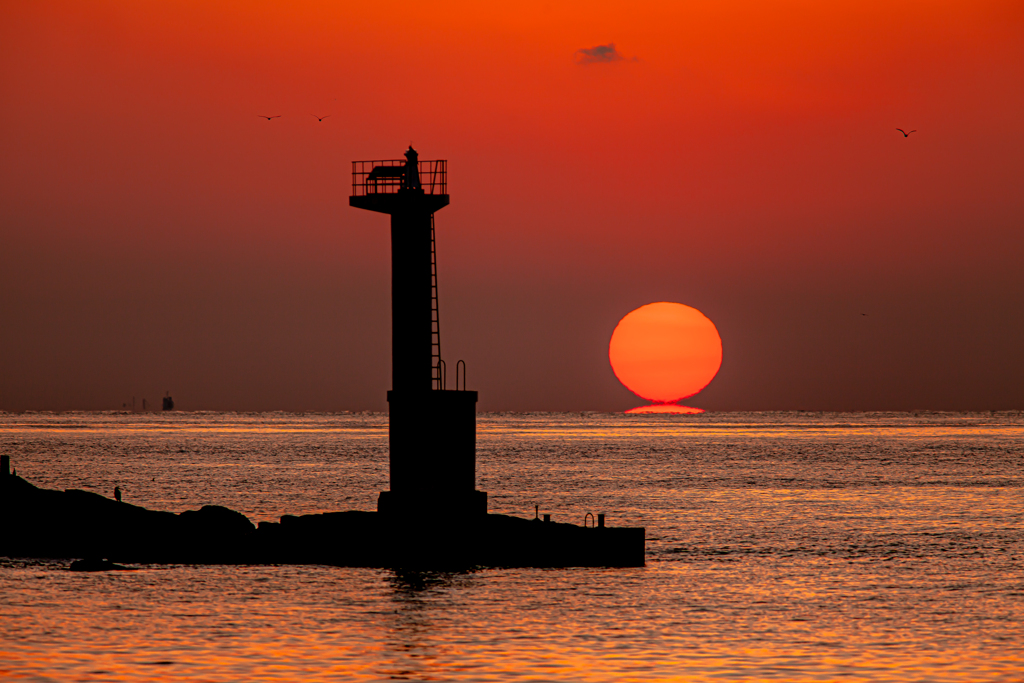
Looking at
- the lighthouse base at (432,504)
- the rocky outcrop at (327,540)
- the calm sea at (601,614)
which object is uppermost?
the lighthouse base at (432,504)

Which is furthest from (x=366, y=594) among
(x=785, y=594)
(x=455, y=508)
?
(x=785, y=594)

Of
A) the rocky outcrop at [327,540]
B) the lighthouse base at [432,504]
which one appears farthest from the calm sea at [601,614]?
the lighthouse base at [432,504]

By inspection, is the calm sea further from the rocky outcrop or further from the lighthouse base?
the lighthouse base

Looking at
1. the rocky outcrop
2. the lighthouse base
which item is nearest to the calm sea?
the rocky outcrop

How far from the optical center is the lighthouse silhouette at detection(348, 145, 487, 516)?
35156mm

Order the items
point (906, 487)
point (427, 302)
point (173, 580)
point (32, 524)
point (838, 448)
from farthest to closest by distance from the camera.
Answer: point (838, 448) → point (906, 487) → point (32, 524) → point (427, 302) → point (173, 580)

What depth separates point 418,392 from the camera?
35312mm

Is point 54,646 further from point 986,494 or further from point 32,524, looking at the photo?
point 986,494

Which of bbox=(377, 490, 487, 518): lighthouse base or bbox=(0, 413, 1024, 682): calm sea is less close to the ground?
bbox=(377, 490, 487, 518): lighthouse base

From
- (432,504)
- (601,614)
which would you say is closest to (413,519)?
(432,504)

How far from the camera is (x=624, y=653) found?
83.6ft

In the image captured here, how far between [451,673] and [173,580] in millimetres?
12801

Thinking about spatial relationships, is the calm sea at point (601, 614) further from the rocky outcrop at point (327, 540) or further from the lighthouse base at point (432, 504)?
the lighthouse base at point (432, 504)

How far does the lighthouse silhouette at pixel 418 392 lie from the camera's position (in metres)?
35.2
